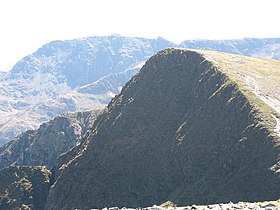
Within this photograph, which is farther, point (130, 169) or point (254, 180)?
point (130, 169)

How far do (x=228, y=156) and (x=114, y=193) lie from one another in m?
59.4

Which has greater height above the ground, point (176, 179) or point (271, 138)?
point (271, 138)

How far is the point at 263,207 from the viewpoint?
6309 centimetres

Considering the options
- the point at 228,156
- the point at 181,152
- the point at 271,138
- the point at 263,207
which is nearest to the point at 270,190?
the point at 271,138

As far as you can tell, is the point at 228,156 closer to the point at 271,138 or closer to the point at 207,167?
the point at 207,167

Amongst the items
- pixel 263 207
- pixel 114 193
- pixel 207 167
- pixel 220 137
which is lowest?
pixel 114 193

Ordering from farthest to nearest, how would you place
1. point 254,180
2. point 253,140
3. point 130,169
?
point 130,169
point 253,140
point 254,180

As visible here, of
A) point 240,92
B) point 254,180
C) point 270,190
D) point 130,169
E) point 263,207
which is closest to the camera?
point 263,207

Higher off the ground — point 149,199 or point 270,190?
point 270,190

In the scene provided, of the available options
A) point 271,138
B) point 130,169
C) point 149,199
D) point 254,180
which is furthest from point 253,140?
point 130,169

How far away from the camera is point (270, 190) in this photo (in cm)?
13038

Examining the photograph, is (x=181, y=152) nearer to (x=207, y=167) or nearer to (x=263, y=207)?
(x=207, y=167)

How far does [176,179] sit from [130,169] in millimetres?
27679

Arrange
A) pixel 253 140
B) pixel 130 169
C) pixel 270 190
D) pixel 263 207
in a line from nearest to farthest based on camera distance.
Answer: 1. pixel 263 207
2. pixel 270 190
3. pixel 253 140
4. pixel 130 169
